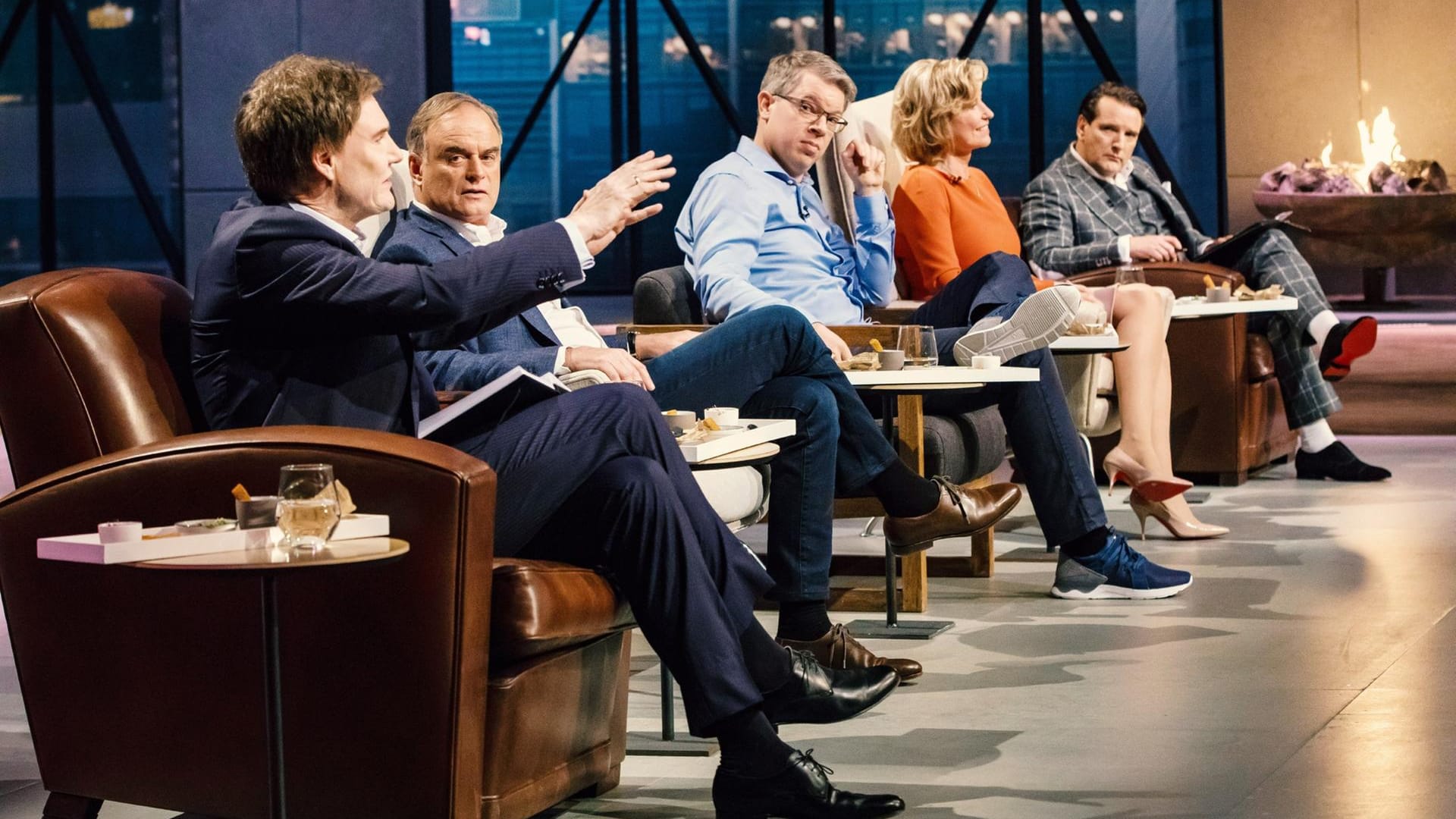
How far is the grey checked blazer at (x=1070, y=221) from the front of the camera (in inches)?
223

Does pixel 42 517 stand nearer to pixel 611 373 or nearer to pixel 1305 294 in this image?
pixel 611 373

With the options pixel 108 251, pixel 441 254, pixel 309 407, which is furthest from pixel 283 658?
pixel 108 251

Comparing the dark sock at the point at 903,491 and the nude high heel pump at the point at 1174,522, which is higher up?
the dark sock at the point at 903,491

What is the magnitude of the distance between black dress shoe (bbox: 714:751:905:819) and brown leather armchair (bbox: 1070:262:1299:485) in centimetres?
364

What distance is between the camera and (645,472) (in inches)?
92.1

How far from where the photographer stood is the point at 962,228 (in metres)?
4.77

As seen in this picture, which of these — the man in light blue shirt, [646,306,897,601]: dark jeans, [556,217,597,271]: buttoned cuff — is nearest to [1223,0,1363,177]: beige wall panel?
the man in light blue shirt

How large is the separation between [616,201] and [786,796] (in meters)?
0.83

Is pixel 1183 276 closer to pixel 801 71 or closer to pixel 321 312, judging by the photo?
pixel 801 71

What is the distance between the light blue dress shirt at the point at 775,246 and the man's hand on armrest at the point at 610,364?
1.17 metres

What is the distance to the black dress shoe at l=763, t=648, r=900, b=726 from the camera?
255cm

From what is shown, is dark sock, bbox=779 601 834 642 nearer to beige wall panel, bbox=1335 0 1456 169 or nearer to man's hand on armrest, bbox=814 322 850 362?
man's hand on armrest, bbox=814 322 850 362

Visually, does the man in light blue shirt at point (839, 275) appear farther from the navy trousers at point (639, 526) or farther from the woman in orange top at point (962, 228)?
the navy trousers at point (639, 526)

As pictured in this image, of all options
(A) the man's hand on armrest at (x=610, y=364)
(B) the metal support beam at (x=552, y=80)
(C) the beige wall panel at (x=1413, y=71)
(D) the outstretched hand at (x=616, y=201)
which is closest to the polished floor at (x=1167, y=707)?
(A) the man's hand on armrest at (x=610, y=364)
